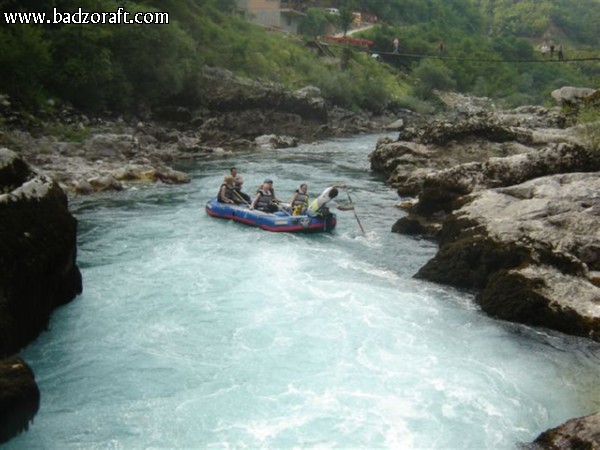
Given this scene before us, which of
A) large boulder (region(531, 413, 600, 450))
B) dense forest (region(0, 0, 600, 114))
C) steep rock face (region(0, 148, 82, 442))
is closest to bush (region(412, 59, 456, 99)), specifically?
dense forest (region(0, 0, 600, 114))

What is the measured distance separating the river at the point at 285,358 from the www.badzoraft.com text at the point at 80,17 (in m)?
14.3

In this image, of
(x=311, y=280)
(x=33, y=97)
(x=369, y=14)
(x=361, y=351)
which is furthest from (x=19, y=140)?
(x=369, y=14)

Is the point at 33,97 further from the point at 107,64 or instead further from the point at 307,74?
the point at 307,74

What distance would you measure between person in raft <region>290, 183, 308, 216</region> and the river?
193cm

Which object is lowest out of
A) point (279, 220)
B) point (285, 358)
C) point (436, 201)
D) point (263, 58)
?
point (285, 358)

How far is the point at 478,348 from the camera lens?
30.8 feet

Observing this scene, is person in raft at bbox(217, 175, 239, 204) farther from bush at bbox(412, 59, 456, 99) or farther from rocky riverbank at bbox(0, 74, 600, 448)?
bush at bbox(412, 59, 456, 99)

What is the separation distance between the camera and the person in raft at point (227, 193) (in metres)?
17.2

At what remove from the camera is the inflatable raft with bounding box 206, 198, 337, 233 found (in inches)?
616

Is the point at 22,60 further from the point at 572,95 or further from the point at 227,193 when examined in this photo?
the point at 572,95

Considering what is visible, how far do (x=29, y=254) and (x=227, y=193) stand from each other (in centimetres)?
896

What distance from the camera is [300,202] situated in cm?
1638

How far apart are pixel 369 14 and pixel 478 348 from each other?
8550 cm

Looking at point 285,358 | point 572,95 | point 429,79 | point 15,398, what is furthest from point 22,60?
point 429,79
